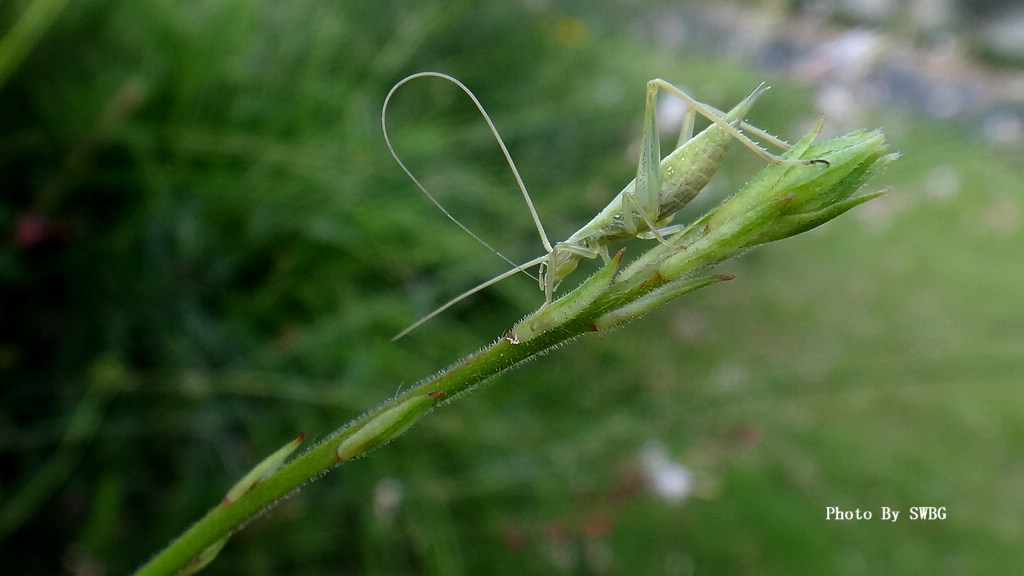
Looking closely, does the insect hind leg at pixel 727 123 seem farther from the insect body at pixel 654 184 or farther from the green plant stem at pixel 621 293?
the green plant stem at pixel 621 293

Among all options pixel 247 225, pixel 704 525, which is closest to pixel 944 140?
pixel 704 525

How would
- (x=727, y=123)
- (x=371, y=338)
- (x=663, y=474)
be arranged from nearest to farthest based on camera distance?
(x=727, y=123) → (x=663, y=474) → (x=371, y=338)

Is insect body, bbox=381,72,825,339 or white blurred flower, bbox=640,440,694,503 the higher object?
insect body, bbox=381,72,825,339

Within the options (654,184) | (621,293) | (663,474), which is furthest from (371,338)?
(621,293)

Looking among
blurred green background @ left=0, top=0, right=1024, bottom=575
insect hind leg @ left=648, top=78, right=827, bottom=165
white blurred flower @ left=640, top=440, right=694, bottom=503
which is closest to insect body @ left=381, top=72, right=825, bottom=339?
insect hind leg @ left=648, top=78, right=827, bottom=165

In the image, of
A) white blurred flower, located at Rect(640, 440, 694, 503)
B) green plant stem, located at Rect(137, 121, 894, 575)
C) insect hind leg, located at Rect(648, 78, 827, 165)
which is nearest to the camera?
green plant stem, located at Rect(137, 121, 894, 575)

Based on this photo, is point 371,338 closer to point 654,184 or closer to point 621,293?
point 654,184

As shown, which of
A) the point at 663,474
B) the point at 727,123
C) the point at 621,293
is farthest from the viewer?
the point at 663,474

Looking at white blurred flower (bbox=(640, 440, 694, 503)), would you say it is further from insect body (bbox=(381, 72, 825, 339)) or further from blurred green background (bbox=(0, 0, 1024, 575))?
insect body (bbox=(381, 72, 825, 339))

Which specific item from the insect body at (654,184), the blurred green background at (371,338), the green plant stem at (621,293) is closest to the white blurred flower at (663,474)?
the blurred green background at (371,338)
